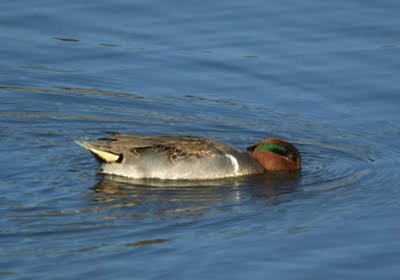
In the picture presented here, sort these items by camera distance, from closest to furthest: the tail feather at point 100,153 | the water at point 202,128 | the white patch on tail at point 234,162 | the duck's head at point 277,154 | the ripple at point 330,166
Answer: the water at point 202,128 < the ripple at point 330,166 < the tail feather at point 100,153 < the white patch on tail at point 234,162 < the duck's head at point 277,154

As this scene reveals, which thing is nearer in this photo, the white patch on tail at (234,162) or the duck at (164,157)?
the duck at (164,157)

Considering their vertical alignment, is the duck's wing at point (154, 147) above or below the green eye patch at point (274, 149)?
above

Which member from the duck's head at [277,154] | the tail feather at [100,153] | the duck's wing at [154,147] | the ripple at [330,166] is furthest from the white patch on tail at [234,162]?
the tail feather at [100,153]

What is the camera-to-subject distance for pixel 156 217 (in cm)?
1349

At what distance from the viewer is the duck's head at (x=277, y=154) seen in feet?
52.7

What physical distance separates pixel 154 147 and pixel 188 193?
1071mm

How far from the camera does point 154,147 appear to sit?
15625mm

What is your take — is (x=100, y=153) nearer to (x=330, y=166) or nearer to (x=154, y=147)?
(x=154, y=147)

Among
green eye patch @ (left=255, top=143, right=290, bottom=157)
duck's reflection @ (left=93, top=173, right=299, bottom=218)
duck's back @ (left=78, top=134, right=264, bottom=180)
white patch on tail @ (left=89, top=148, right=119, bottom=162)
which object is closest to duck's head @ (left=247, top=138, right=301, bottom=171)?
green eye patch @ (left=255, top=143, right=290, bottom=157)

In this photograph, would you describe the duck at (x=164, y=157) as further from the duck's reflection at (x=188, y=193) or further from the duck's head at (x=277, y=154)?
the duck's head at (x=277, y=154)

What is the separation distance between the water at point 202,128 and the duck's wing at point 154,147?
1.16 feet

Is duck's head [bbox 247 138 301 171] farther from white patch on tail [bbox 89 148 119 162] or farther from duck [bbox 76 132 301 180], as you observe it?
white patch on tail [bbox 89 148 119 162]

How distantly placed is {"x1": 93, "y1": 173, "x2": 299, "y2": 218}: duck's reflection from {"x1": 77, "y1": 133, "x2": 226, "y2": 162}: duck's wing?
1.15 feet

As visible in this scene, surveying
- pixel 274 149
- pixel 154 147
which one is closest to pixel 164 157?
pixel 154 147
